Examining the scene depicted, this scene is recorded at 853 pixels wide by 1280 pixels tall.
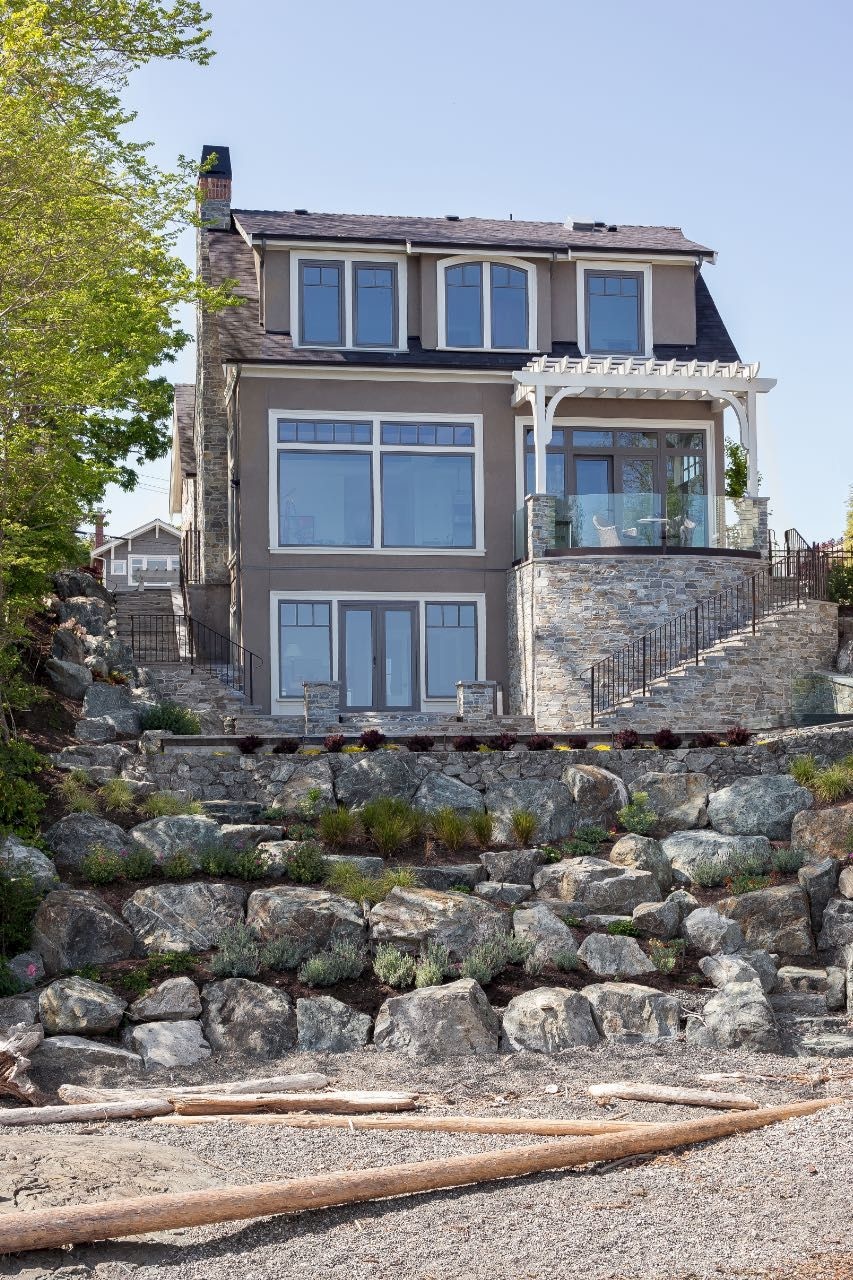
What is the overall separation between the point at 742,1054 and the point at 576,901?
2790mm

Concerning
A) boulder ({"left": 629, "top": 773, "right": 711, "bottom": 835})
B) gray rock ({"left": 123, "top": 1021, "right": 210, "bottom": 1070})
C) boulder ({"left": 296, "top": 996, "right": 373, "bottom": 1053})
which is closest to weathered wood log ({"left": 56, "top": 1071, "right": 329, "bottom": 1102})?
gray rock ({"left": 123, "top": 1021, "right": 210, "bottom": 1070})

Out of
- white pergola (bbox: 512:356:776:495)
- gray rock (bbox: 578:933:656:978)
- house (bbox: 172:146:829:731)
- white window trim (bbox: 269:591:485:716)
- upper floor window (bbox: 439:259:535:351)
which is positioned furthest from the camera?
upper floor window (bbox: 439:259:535:351)

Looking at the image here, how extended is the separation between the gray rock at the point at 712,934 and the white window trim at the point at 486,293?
44.9 feet

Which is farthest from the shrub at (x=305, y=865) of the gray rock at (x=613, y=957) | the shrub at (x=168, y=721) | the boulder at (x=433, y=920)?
the shrub at (x=168, y=721)

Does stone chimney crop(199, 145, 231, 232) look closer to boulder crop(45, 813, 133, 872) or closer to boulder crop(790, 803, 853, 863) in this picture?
boulder crop(45, 813, 133, 872)

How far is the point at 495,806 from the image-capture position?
1547 centimetres

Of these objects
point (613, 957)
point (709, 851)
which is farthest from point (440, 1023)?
point (709, 851)

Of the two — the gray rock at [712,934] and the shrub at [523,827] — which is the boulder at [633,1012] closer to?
the gray rock at [712,934]

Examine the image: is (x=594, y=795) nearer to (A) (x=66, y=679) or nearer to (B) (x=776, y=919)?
(B) (x=776, y=919)

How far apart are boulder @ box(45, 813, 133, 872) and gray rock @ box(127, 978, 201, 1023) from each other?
234cm

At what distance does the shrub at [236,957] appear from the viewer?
1191 centimetres

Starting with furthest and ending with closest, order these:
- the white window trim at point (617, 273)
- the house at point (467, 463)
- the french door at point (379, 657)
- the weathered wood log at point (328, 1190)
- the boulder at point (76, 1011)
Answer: the white window trim at point (617, 273), the french door at point (379, 657), the house at point (467, 463), the boulder at point (76, 1011), the weathered wood log at point (328, 1190)

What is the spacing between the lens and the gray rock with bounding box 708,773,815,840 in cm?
1530

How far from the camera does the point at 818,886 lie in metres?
13.9
